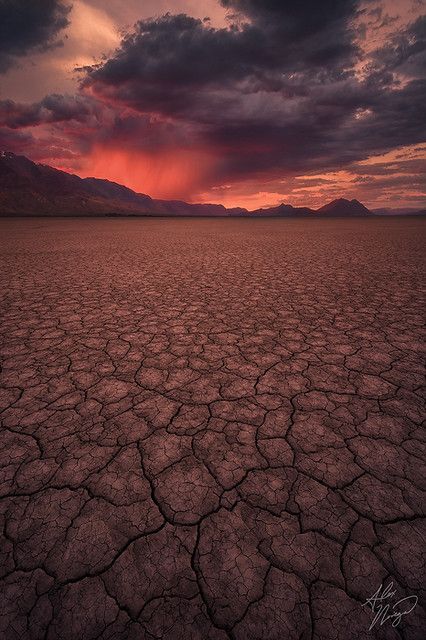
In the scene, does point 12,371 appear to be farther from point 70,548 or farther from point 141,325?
point 70,548

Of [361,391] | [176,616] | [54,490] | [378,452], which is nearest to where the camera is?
[176,616]

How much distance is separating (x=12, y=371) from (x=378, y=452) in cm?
282

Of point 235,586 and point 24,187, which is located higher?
point 24,187

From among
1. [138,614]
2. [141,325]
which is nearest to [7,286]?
[141,325]

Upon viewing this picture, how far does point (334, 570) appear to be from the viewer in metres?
1.16

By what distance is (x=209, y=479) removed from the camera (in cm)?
156
